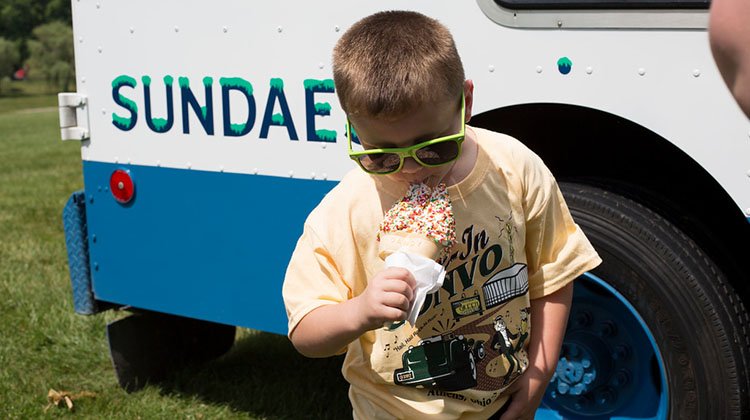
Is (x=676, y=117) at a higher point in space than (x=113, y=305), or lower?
higher

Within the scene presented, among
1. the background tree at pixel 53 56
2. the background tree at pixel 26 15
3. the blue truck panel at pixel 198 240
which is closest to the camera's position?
the blue truck panel at pixel 198 240

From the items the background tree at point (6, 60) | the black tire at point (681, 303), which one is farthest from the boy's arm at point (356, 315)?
the background tree at point (6, 60)

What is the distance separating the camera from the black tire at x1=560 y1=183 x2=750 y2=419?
2.44m

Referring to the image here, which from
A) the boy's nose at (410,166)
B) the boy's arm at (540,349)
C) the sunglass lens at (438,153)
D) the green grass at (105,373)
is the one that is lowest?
the green grass at (105,373)

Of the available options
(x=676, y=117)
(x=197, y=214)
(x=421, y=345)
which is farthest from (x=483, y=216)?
(x=197, y=214)

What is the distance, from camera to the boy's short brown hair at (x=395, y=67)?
160cm

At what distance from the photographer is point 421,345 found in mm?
1824

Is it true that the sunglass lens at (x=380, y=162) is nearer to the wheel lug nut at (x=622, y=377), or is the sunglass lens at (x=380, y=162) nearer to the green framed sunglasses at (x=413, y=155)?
the green framed sunglasses at (x=413, y=155)

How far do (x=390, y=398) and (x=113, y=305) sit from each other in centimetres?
198

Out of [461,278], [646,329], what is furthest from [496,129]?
[461,278]

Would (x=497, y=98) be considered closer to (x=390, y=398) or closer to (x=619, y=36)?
(x=619, y=36)

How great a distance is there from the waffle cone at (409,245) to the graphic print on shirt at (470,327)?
0.15 meters

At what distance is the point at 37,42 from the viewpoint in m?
67.5

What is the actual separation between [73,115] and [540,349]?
215 centimetres
